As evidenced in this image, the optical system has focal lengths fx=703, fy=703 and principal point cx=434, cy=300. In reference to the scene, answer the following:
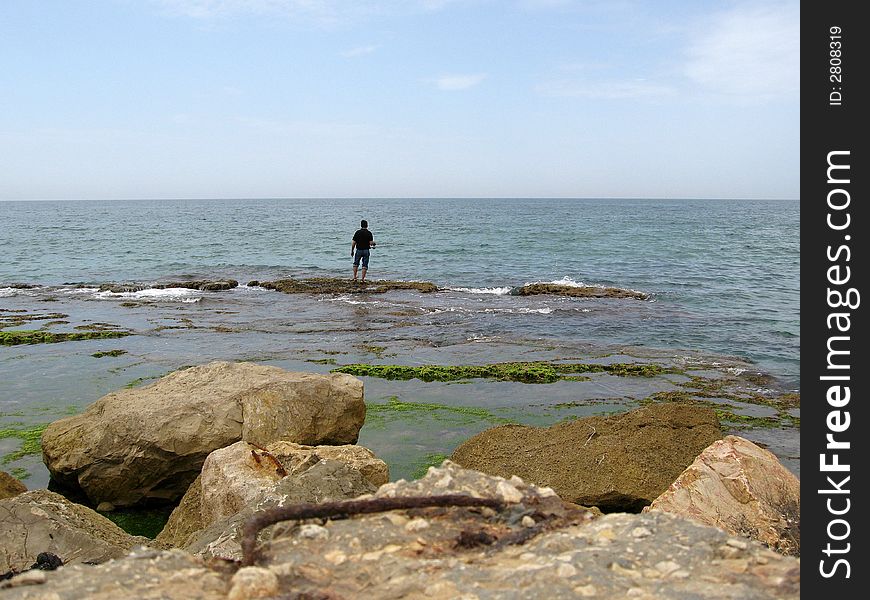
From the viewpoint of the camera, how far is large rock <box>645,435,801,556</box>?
5121 mm

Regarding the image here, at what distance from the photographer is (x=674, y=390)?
12055mm

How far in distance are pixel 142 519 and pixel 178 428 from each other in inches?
40.3

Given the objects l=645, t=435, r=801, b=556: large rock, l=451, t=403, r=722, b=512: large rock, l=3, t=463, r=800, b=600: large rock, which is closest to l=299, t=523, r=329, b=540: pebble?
l=3, t=463, r=800, b=600: large rock

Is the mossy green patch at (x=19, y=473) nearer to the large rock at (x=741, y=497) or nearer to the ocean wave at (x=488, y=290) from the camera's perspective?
the large rock at (x=741, y=497)

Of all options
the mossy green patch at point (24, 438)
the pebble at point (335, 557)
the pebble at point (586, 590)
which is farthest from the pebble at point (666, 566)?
the mossy green patch at point (24, 438)

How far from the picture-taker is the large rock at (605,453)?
6.81 meters

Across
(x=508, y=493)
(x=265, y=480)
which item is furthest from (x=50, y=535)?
(x=508, y=493)

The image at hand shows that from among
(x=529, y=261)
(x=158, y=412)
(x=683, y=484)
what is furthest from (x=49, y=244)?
(x=683, y=484)

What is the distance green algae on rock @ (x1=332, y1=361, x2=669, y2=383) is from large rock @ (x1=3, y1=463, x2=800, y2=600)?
9669 mm

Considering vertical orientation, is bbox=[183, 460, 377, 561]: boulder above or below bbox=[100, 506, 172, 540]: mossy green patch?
above

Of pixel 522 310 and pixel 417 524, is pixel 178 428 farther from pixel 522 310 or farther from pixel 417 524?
pixel 522 310

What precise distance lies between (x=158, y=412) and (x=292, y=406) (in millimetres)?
1425

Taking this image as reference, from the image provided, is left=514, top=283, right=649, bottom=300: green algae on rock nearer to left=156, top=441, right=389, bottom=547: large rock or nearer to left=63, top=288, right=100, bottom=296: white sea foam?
left=63, top=288, right=100, bottom=296: white sea foam
